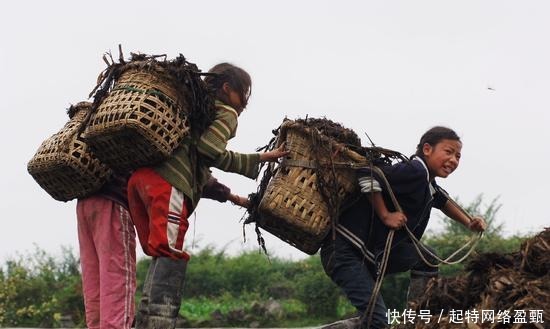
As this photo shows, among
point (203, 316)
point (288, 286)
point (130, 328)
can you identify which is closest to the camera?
point (130, 328)

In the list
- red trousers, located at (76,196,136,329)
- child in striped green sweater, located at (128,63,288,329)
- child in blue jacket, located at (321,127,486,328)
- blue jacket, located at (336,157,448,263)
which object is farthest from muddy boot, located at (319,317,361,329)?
red trousers, located at (76,196,136,329)

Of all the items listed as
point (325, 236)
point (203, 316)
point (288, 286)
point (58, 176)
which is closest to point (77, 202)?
point (58, 176)

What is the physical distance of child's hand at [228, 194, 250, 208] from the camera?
588cm

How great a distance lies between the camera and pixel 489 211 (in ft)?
56.5

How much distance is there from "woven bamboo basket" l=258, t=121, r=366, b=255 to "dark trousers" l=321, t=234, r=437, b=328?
118 mm

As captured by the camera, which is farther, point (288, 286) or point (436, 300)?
point (288, 286)

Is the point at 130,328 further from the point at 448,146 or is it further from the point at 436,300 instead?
the point at 448,146

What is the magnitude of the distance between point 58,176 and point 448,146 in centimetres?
220

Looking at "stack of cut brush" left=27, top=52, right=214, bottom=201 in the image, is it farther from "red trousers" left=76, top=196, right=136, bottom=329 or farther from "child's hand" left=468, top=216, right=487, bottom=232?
"child's hand" left=468, top=216, right=487, bottom=232

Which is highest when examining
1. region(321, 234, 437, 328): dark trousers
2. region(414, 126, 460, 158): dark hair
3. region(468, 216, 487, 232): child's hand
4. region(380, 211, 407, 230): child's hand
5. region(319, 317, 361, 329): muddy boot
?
region(414, 126, 460, 158): dark hair

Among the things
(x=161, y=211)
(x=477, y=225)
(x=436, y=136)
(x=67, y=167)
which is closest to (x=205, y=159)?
(x=161, y=211)

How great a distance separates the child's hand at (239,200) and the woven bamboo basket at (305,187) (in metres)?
0.22

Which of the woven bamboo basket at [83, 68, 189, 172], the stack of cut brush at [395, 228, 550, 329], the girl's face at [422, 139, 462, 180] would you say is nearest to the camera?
the stack of cut brush at [395, 228, 550, 329]

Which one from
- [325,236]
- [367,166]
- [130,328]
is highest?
[367,166]
